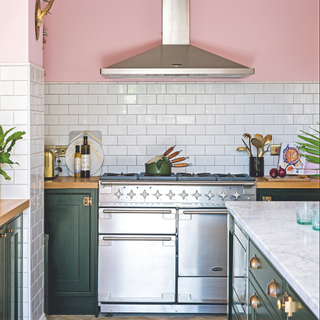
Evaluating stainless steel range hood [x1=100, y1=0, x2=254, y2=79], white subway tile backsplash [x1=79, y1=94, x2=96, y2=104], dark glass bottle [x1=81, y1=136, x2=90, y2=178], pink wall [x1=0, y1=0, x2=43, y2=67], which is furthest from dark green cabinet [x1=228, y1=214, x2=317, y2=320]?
white subway tile backsplash [x1=79, y1=94, x2=96, y2=104]

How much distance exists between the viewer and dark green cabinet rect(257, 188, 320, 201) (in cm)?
369

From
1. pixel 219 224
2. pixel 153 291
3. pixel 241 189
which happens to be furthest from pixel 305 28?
pixel 153 291

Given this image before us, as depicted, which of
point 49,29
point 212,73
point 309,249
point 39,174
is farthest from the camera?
point 49,29

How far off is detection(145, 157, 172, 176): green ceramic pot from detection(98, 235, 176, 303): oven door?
58 centimetres

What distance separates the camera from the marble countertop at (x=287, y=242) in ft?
4.28

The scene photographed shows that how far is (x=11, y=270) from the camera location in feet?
8.66

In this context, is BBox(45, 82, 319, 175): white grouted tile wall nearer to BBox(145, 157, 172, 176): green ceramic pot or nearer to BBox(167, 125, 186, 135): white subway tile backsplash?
BBox(167, 125, 186, 135): white subway tile backsplash

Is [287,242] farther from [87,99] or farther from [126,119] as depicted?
[87,99]

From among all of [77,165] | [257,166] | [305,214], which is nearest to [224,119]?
[257,166]

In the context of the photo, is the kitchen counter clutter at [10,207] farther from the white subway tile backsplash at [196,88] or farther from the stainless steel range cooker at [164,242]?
the white subway tile backsplash at [196,88]

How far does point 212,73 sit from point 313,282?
2.59 meters

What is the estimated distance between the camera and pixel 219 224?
Answer: 3656 millimetres

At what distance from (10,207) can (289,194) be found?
2.30 metres

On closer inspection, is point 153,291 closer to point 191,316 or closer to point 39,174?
point 191,316
